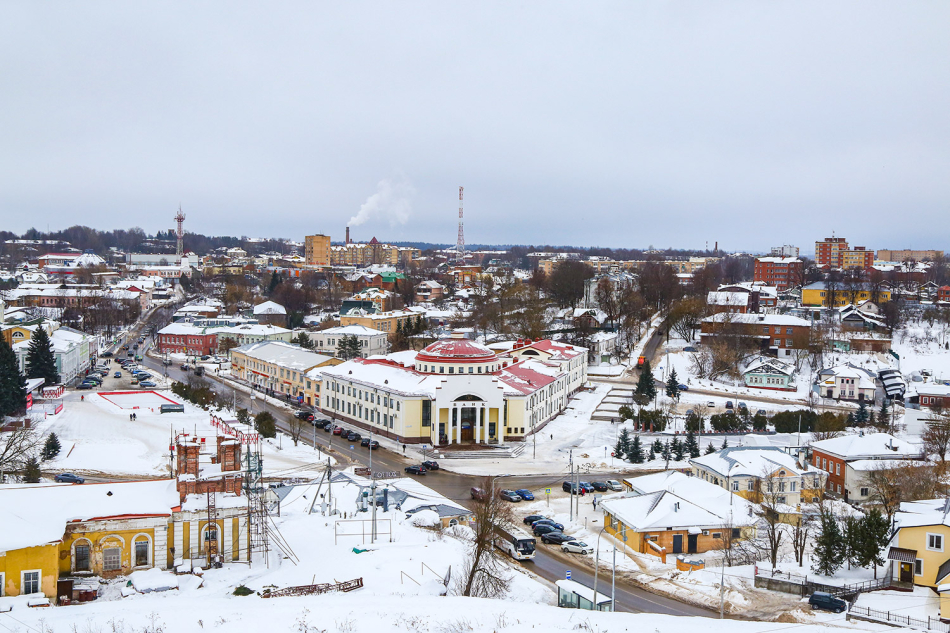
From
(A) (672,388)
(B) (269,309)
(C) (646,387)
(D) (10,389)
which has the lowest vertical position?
(A) (672,388)

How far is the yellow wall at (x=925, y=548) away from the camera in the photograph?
23594 mm

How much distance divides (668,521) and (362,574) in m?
12.9

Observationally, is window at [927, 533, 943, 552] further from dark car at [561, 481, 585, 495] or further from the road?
dark car at [561, 481, 585, 495]

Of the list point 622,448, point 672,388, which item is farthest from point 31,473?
point 672,388

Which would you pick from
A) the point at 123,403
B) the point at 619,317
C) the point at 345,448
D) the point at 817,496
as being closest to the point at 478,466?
the point at 345,448

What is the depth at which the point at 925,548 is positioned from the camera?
23984 mm

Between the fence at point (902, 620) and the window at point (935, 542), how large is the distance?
380 cm

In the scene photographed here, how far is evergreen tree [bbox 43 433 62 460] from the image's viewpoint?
36750mm

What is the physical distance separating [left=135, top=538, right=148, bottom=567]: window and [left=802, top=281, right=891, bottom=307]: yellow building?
285 ft

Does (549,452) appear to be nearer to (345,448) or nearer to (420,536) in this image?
(345,448)

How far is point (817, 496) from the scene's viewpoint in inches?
1441

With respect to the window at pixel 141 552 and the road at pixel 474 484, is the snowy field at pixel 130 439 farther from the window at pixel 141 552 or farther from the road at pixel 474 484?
the window at pixel 141 552

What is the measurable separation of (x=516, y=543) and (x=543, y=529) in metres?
3.00

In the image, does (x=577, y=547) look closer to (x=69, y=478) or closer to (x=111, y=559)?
(x=111, y=559)
